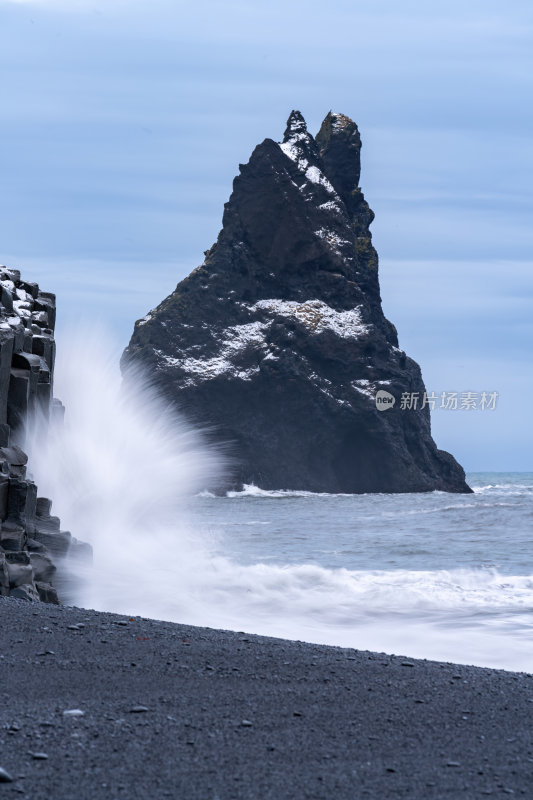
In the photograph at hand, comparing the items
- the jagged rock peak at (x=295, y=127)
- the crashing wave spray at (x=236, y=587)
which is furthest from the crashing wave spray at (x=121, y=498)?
the jagged rock peak at (x=295, y=127)

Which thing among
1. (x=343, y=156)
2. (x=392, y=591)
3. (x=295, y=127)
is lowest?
(x=392, y=591)

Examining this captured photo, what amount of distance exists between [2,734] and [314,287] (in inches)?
3503

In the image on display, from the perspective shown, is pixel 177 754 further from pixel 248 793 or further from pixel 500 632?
pixel 500 632

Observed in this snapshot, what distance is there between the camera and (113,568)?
1239 cm

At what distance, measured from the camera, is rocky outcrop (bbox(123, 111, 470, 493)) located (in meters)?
83.8

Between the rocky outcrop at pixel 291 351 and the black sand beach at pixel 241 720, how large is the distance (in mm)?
73630

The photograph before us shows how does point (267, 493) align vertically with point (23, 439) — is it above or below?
above

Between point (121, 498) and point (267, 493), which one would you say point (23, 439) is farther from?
point (267, 493)

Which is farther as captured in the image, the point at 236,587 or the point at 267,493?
the point at 267,493

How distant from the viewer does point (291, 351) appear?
87000mm

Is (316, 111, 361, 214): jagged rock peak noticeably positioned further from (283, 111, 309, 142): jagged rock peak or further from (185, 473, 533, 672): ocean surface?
(185, 473, 533, 672): ocean surface

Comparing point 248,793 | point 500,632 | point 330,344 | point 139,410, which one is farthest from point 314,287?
point 248,793

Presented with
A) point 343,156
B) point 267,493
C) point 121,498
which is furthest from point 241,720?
point 343,156

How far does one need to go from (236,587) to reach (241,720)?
766cm
